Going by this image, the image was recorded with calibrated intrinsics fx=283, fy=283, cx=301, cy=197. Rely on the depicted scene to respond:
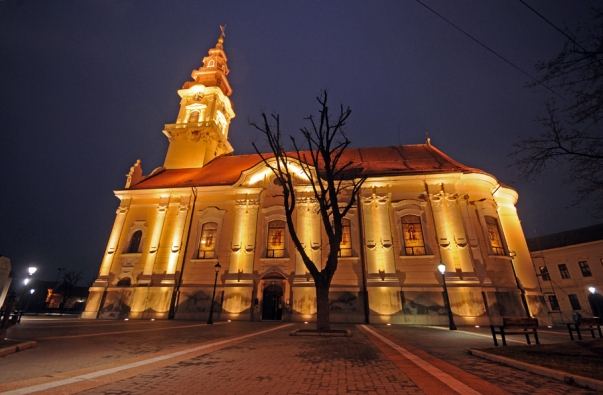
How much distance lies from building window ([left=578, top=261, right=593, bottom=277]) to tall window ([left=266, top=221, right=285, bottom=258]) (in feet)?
110

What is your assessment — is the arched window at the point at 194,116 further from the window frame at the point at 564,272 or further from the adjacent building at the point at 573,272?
the window frame at the point at 564,272

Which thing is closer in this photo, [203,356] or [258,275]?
[203,356]

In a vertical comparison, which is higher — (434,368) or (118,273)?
(118,273)

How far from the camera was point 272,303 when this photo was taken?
19.7m

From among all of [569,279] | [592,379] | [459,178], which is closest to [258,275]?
[459,178]

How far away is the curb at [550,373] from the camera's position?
3.91 metres

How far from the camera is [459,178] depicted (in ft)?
68.1

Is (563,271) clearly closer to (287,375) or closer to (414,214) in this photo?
(414,214)

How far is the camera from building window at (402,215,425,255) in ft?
64.1

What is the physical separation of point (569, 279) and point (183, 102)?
47598 millimetres

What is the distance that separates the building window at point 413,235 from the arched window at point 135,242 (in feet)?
67.4

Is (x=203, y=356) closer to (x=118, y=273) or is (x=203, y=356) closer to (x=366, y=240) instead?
(x=366, y=240)

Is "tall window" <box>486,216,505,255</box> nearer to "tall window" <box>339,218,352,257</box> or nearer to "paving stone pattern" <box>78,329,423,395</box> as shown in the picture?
"tall window" <box>339,218,352,257</box>

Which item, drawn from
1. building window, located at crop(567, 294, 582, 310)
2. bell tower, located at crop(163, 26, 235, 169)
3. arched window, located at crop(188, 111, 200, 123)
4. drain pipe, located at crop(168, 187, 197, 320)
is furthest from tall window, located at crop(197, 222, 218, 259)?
building window, located at crop(567, 294, 582, 310)
